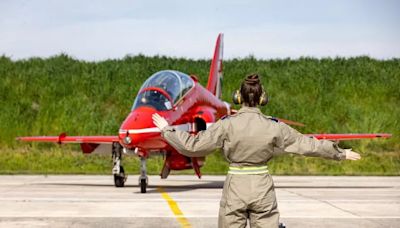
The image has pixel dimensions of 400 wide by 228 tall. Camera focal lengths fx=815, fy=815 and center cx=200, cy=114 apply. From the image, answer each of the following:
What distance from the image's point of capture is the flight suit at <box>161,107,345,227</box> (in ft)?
20.8

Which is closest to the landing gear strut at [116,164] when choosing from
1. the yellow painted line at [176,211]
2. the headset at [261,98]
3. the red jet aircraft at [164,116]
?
the red jet aircraft at [164,116]

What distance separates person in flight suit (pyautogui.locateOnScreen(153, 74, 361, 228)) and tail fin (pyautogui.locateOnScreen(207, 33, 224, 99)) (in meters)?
22.1

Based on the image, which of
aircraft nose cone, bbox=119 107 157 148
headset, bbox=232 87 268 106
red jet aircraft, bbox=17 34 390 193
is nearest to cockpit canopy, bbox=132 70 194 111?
red jet aircraft, bbox=17 34 390 193

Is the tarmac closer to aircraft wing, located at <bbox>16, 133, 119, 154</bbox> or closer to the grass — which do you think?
aircraft wing, located at <bbox>16, 133, 119, 154</bbox>

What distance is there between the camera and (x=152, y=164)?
33.8m

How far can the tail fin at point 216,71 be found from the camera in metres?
28.9

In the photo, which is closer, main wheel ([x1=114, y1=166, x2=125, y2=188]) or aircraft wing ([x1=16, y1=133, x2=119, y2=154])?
main wheel ([x1=114, y1=166, x2=125, y2=188])

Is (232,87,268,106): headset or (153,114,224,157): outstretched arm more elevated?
(232,87,268,106): headset

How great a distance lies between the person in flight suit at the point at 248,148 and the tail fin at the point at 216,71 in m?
22.1

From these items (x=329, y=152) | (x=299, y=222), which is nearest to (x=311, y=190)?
(x=299, y=222)

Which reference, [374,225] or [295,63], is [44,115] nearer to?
[295,63]

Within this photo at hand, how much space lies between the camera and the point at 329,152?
667cm

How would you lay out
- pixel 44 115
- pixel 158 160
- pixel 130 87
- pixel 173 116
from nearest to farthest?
pixel 173 116 < pixel 158 160 < pixel 44 115 < pixel 130 87

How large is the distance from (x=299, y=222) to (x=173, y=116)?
847 centimetres
